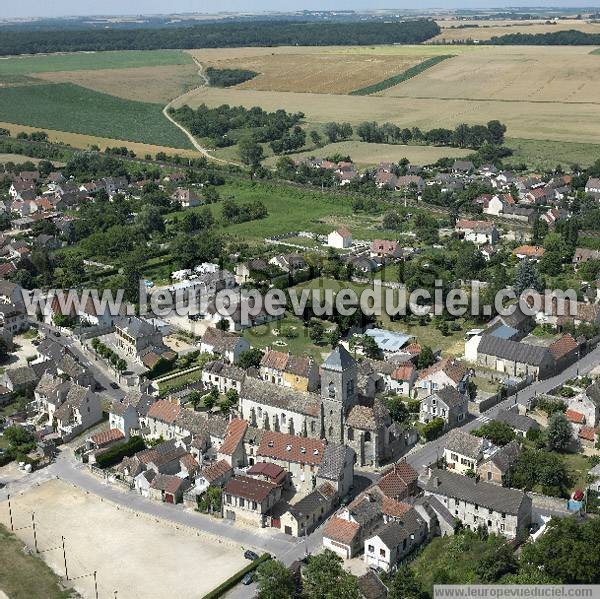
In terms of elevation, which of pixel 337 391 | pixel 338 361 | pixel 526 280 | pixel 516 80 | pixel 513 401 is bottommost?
pixel 513 401

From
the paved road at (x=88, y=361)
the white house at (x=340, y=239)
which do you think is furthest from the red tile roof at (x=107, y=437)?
the white house at (x=340, y=239)

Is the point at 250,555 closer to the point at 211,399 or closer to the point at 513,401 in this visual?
the point at 211,399

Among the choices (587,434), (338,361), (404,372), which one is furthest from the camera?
(404,372)

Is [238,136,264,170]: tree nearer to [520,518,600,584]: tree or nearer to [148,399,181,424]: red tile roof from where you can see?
[148,399,181,424]: red tile roof

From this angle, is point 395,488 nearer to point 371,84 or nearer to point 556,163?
point 556,163

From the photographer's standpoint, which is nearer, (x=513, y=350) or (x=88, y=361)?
(x=513, y=350)

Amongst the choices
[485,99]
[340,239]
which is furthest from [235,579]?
[485,99]

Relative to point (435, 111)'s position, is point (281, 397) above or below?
below

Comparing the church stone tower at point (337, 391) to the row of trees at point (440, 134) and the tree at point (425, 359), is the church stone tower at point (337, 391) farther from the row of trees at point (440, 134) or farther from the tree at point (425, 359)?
the row of trees at point (440, 134)
